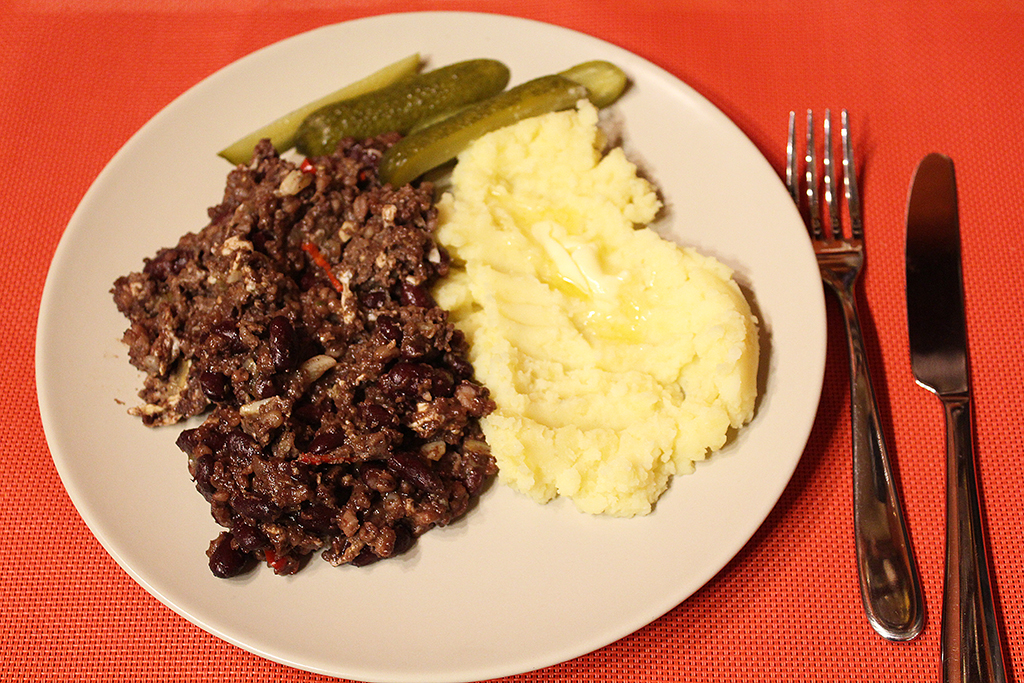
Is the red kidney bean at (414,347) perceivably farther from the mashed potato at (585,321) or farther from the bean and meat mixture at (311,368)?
the mashed potato at (585,321)

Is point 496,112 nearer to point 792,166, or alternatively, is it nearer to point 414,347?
point 414,347

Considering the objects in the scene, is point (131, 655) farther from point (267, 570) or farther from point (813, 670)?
point (813, 670)

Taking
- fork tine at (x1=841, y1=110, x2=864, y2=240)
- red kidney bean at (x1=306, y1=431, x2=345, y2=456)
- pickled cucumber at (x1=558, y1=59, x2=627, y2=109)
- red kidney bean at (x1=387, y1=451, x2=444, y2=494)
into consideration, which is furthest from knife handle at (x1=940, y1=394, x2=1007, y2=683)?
red kidney bean at (x1=306, y1=431, x2=345, y2=456)

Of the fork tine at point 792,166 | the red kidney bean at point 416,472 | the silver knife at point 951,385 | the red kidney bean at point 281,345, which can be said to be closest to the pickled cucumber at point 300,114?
the red kidney bean at point 281,345

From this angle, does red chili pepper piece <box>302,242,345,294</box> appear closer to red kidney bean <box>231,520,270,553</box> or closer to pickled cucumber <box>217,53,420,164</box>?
pickled cucumber <box>217,53,420,164</box>

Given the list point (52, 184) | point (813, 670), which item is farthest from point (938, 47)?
point (52, 184)

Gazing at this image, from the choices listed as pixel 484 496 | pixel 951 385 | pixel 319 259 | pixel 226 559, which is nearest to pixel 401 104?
pixel 319 259
